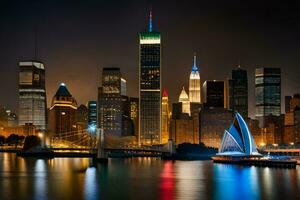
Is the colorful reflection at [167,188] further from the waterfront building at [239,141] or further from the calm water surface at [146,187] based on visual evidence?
the waterfront building at [239,141]

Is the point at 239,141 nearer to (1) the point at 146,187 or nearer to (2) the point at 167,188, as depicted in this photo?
(1) the point at 146,187

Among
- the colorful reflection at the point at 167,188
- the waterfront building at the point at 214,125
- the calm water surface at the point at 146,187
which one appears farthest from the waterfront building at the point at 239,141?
the waterfront building at the point at 214,125

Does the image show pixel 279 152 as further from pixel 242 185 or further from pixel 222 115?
pixel 242 185

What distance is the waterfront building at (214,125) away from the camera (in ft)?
Result: 638

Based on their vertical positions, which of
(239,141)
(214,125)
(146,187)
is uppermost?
(214,125)

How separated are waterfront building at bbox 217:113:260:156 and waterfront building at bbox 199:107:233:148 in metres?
78.8

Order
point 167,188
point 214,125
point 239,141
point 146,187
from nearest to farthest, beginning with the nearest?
point 167,188, point 146,187, point 239,141, point 214,125

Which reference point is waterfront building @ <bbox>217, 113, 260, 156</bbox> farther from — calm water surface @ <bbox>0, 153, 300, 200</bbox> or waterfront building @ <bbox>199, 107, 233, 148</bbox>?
waterfront building @ <bbox>199, 107, 233, 148</bbox>

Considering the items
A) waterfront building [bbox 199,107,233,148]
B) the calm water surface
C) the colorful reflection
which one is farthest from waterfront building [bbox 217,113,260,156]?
waterfront building [bbox 199,107,233,148]

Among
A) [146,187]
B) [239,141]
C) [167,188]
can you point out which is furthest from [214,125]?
[167,188]

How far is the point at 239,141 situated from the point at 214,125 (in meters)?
83.4

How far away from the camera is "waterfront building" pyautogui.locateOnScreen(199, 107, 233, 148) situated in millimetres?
194375

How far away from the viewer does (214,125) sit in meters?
195

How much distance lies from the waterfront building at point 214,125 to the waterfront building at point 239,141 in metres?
78.8
